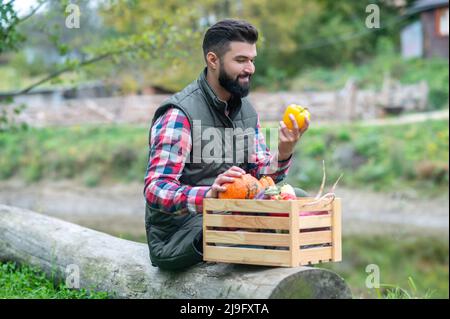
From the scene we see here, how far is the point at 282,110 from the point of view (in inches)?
977

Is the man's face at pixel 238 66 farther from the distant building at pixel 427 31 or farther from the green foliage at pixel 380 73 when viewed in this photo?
the distant building at pixel 427 31

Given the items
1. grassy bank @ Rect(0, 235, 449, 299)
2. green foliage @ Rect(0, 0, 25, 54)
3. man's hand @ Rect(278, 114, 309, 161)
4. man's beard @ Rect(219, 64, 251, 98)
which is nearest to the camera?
man's hand @ Rect(278, 114, 309, 161)

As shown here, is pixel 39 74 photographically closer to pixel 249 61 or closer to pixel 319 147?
A: pixel 319 147

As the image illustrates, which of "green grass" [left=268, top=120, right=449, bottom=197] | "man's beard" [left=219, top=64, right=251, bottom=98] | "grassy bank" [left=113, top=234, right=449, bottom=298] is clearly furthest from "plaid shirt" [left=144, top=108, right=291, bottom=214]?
"green grass" [left=268, top=120, right=449, bottom=197]

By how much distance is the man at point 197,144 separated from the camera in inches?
185

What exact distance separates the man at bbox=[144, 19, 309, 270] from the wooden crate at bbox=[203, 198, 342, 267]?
0.48ft

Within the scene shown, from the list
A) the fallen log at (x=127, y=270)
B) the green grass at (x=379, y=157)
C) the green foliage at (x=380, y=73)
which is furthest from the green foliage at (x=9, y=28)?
the green foliage at (x=380, y=73)

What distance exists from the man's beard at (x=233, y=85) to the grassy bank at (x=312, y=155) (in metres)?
13.7

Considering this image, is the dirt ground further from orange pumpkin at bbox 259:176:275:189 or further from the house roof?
the house roof

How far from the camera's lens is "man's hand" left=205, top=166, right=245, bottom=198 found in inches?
175

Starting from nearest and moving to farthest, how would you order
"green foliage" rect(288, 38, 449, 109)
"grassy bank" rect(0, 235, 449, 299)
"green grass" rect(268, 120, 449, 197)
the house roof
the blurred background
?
"grassy bank" rect(0, 235, 449, 299), the blurred background, "green grass" rect(268, 120, 449, 197), "green foliage" rect(288, 38, 449, 109), the house roof

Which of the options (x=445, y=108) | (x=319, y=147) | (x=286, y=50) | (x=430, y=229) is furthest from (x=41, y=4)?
(x=286, y=50)

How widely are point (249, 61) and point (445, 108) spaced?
63.3 ft

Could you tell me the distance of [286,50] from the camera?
33.0 metres
